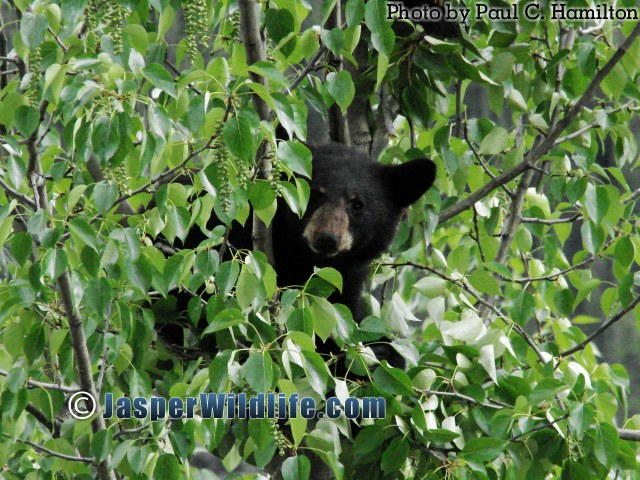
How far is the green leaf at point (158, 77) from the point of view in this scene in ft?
5.37

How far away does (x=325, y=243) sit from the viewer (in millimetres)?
2746

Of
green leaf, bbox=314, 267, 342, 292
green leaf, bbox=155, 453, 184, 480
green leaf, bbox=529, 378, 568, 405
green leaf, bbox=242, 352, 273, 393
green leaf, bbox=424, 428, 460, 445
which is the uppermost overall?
green leaf, bbox=314, 267, 342, 292

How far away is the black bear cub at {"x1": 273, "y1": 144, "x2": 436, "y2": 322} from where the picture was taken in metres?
2.89

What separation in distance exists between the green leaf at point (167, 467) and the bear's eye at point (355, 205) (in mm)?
1363

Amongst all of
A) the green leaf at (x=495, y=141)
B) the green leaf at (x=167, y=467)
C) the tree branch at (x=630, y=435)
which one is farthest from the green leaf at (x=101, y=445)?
the green leaf at (x=495, y=141)

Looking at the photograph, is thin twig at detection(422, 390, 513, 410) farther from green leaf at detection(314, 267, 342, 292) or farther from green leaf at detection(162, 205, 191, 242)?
green leaf at detection(162, 205, 191, 242)

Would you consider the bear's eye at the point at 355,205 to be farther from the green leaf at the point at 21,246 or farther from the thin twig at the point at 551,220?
the green leaf at the point at 21,246

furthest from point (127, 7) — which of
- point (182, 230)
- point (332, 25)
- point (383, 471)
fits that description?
point (383, 471)

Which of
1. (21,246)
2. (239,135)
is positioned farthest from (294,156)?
(21,246)

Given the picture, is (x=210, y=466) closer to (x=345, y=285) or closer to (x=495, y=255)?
(x=345, y=285)

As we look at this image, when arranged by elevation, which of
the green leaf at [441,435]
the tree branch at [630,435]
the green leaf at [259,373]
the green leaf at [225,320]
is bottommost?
the tree branch at [630,435]

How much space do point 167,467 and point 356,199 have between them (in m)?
1.40

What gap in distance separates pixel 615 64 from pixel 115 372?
1603 millimetres

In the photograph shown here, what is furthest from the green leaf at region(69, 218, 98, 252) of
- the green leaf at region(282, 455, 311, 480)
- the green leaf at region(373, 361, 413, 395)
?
the green leaf at region(373, 361, 413, 395)
